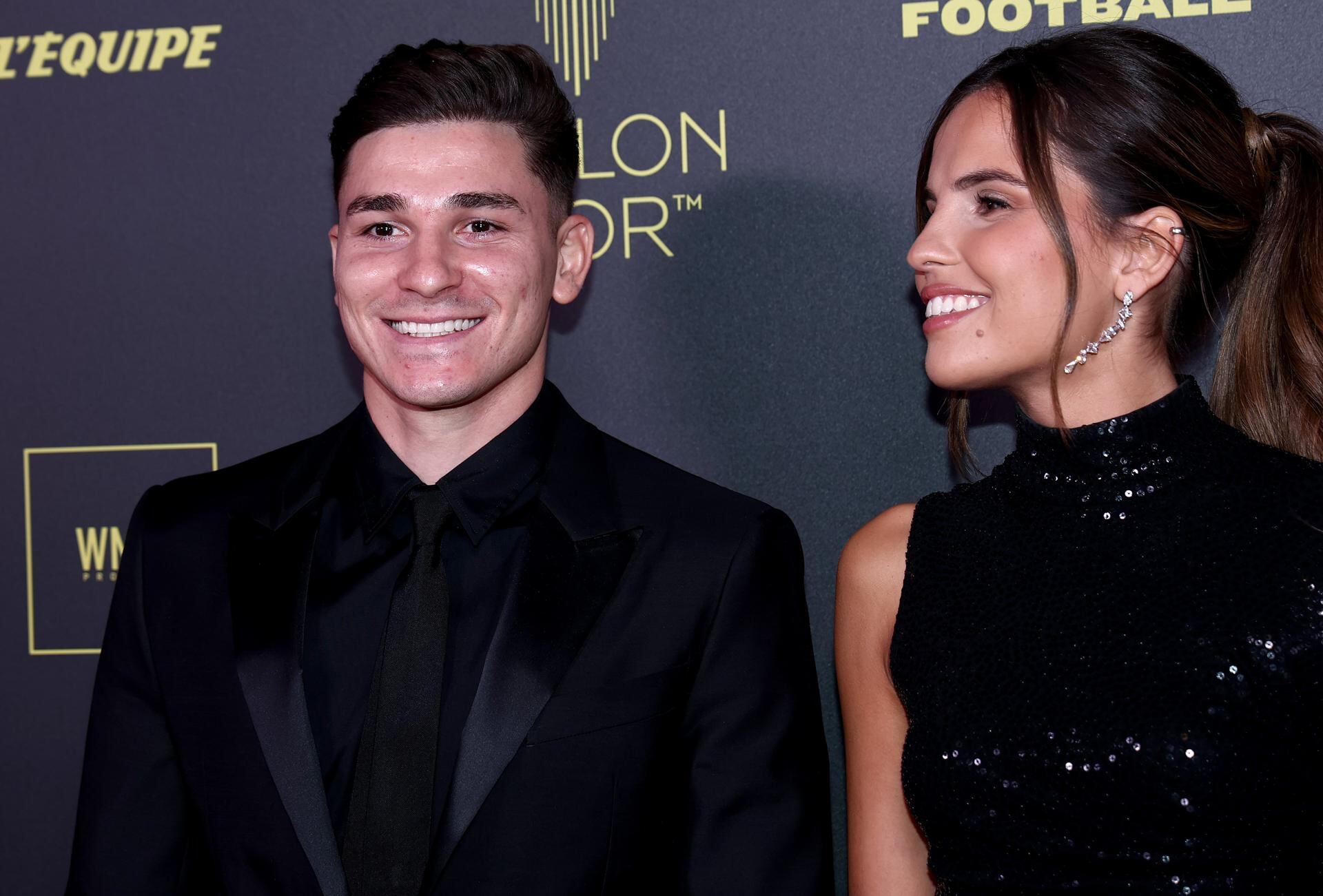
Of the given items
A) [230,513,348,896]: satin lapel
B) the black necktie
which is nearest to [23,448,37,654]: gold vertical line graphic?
[230,513,348,896]: satin lapel

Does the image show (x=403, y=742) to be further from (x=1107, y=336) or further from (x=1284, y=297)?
(x=1284, y=297)

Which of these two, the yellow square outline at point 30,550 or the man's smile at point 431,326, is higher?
the man's smile at point 431,326

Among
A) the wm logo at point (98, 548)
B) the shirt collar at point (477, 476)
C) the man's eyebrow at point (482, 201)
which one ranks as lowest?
the wm logo at point (98, 548)

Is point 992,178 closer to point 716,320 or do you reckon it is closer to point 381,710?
point 716,320

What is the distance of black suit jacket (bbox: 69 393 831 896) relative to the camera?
167cm

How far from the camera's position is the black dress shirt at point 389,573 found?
1.71m

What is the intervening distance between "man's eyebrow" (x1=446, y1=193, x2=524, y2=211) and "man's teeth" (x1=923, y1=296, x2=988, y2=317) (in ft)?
2.03

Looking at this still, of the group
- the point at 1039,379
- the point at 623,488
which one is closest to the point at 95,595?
the point at 623,488

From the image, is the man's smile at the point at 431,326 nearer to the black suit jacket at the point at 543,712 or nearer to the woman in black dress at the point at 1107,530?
the black suit jacket at the point at 543,712

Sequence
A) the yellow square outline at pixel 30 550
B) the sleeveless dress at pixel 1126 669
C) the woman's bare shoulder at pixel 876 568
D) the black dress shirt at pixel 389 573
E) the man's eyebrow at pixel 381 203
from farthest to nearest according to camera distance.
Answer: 1. the yellow square outline at pixel 30 550
2. the woman's bare shoulder at pixel 876 568
3. the man's eyebrow at pixel 381 203
4. the black dress shirt at pixel 389 573
5. the sleeveless dress at pixel 1126 669

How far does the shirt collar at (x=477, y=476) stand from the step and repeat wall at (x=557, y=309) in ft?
1.60

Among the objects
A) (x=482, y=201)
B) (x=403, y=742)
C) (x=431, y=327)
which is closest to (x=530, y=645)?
(x=403, y=742)

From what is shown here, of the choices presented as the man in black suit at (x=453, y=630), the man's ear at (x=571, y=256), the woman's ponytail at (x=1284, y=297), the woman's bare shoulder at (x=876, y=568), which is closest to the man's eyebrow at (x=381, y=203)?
the man in black suit at (x=453, y=630)

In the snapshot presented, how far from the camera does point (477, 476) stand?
180 cm
